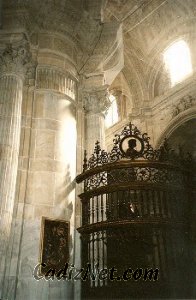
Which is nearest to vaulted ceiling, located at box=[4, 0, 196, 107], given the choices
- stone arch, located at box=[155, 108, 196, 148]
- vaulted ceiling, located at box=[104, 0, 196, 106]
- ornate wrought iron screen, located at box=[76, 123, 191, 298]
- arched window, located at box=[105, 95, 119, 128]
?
vaulted ceiling, located at box=[104, 0, 196, 106]

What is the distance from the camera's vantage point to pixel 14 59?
720cm

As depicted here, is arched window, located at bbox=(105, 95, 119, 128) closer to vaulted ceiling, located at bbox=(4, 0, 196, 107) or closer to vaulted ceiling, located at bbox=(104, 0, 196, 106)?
vaulted ceiling, located at bbox=(4, 0, 196, 107)

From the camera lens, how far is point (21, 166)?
667 centimetres

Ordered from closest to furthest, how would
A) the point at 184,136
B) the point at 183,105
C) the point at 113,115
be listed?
1. the point at 183,105
2. the point at 184,136
3. the point at 113,115

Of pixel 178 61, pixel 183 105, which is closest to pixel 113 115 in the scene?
pixel 178 61

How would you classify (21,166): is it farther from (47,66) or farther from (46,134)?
(47,66)

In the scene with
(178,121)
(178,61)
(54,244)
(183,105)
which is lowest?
(54,244)

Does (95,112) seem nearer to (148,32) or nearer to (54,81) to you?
(54,81)

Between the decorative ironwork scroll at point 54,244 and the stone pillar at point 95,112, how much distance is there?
7.87 ft

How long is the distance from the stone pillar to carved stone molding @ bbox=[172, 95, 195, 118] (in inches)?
275

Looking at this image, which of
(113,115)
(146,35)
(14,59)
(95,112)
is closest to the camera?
(14,59)

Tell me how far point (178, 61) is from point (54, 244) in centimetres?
1216

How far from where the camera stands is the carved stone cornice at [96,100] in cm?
855

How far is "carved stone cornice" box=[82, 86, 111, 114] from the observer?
8547 millimetres
